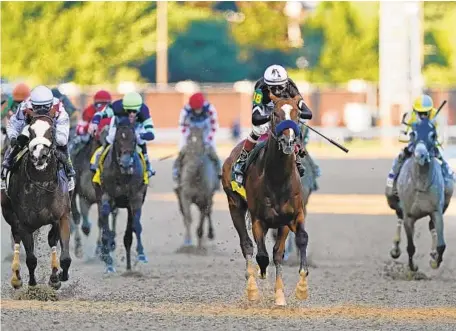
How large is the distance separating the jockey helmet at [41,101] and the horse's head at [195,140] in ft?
19.6

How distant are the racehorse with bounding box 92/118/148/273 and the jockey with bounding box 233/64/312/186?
278cm

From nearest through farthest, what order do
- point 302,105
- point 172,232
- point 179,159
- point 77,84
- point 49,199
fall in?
1. point 302,105
2. point 49,199
3. point 179,159
4. point 172,232
5. point 77,84

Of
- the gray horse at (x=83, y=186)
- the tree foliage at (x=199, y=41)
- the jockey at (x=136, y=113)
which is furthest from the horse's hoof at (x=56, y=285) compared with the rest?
the tree foliage at (x=199, y=41)

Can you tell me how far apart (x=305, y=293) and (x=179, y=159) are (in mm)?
7286

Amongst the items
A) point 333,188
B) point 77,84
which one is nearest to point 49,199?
point 333,188

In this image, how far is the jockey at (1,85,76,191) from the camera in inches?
481

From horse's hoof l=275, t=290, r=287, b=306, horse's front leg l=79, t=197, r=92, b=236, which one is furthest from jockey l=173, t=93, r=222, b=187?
horse's hoof l=275, t=290, r=287, b=306

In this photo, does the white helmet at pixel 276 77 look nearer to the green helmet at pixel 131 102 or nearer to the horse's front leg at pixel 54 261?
the horse's front leg at pixel 54 261

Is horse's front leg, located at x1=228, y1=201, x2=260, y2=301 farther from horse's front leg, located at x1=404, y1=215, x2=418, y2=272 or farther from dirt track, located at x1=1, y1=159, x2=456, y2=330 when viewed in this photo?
horse's front leg, located at x1=404, y1=215, x2=418, y2=272

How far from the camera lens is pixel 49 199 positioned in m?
12.4

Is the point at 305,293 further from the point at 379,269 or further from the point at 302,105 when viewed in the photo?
the point at 379,269

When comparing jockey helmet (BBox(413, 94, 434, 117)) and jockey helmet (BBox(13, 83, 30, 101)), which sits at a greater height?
jockey helmet (BBox(13, 83, 30, 101))

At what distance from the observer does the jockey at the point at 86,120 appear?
56.8 feet

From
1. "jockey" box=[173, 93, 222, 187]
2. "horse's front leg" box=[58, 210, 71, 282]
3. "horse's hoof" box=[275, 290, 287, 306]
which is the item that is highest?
"jockey" box=[173, 93, 222, 187]
